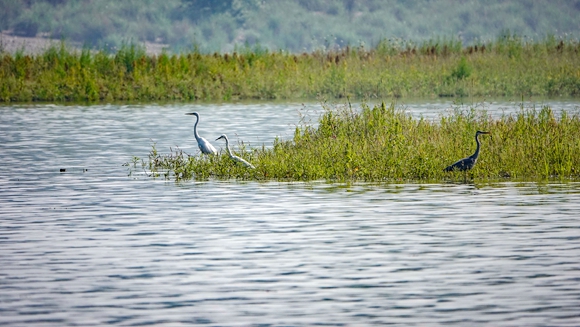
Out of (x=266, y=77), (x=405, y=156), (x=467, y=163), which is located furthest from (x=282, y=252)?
(x=266, y=77)

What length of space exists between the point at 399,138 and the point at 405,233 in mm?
5371

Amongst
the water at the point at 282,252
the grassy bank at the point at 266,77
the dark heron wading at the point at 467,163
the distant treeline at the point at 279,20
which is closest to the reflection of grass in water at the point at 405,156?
the dark heron wading at the point at 467,163

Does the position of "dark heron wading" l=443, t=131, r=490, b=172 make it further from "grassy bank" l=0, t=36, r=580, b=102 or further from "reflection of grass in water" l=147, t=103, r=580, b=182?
"grassy bank" l=0, t=36, r=580, b=102

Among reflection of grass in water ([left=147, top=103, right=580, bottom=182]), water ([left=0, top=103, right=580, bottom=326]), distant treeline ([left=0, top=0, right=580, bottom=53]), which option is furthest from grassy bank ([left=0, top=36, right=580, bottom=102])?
distant treeline ([left=0, top=0, right=580, bottom=53])

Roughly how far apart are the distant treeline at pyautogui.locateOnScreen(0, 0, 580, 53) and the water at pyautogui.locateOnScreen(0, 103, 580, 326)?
62826mm

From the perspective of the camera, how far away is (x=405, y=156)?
1755 cm

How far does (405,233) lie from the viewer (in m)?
12.9

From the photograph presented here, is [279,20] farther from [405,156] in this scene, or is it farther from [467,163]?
[467,163]

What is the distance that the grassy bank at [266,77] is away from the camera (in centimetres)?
3766

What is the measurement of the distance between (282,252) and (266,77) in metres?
27.5

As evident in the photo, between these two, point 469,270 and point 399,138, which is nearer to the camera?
point 469,270

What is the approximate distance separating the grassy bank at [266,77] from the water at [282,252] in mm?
18985

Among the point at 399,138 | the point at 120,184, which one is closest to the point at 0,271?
the point at 120,184

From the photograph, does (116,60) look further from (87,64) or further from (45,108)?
(45,108)
